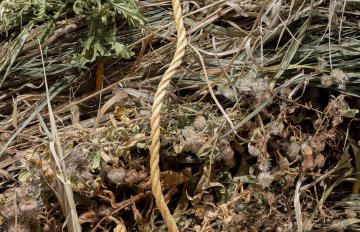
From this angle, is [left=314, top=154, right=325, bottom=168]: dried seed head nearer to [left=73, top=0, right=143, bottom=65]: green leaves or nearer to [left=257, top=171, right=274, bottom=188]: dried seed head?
[left=257, top=171, right=274, bottom=188]: dried seed head

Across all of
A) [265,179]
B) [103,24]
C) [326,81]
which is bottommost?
[265,179]

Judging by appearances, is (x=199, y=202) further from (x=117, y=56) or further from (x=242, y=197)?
(x=117, y=56)

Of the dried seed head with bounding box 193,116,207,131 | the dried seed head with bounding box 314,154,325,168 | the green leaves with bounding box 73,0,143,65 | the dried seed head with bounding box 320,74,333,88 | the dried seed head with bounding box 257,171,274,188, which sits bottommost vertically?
the dried seed head with bounding box 257,171,274,188

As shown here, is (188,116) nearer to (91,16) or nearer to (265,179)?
(265,179)

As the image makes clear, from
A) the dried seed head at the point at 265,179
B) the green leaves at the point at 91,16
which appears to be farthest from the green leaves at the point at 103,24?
the dried seed head at the point at 265,179

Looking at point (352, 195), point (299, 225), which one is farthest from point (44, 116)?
point (352, 195)

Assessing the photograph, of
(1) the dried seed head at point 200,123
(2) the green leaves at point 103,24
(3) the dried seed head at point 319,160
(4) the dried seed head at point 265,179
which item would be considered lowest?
(4) the dried seed head at point 265,179

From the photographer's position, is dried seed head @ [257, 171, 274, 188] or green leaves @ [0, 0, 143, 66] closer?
dried seed head @ [257, 171, 274, 188]

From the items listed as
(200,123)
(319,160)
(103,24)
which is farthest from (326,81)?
(103,24)

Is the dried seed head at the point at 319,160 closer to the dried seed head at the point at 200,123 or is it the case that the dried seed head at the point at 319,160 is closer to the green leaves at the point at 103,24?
the dried seed head at the point at 200,123

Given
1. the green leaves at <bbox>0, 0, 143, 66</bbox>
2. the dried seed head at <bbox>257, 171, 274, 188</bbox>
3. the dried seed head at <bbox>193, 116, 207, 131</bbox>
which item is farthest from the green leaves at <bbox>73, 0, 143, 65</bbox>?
the dried seed head at <bbox>257, 171, 274, 188</bbox>
